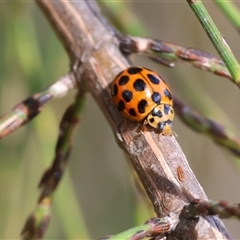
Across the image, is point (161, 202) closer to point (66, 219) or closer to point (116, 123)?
point (116, 123)

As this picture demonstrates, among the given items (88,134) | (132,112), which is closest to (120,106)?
(132,112)

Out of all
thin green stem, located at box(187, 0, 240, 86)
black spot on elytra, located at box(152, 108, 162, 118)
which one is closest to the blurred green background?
black spot on elytra, located at box(152, 108, 162, 118)

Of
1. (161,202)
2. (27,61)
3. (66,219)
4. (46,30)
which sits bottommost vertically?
(161,202)

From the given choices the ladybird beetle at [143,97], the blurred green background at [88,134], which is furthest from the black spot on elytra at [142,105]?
the blurred green background at [88,134]

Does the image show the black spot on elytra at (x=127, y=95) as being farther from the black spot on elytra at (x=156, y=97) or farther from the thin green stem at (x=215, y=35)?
the thin green stem at (x=215, y=35)

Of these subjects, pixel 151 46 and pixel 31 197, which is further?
pixel 31 197

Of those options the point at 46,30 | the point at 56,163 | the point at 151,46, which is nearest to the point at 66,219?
the point at 56,163

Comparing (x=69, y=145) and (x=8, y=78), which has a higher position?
(x=8, y=78)

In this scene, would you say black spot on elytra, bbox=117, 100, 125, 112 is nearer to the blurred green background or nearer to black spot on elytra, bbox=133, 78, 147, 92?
black spot on elytra, bbox=133, 78, 147, 92
